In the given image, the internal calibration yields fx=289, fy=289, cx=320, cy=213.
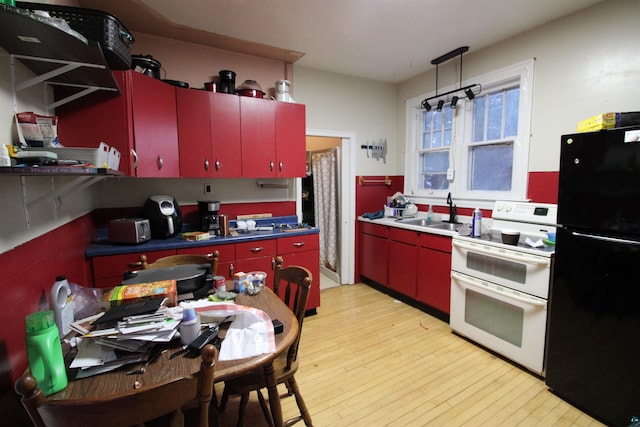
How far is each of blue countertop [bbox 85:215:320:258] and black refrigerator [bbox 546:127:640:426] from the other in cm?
195

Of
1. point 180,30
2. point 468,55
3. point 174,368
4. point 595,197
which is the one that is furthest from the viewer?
point 468,55

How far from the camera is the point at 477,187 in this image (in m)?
3.20

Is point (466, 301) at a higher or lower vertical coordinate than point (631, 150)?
lower

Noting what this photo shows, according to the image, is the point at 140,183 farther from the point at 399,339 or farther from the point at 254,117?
the point at 399,339

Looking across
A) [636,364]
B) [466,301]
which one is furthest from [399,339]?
[636,364]

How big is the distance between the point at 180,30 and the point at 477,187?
329 centimetres

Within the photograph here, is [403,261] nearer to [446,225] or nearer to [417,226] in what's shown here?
[417,226]

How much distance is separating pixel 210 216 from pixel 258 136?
2.92ft

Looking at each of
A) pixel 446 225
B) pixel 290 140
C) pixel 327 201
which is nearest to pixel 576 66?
pixel 446 225

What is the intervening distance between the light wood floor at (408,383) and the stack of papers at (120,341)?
1062 mm

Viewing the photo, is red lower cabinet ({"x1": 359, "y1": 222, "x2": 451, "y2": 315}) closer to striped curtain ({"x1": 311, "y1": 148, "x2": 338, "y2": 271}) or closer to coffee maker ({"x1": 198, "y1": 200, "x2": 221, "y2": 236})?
striped curtain ({"x1": 311, "y1": 148, "x2": 338, "y2": 271})

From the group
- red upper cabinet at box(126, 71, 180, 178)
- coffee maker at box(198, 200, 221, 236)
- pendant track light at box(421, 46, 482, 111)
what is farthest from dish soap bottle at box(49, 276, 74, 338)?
pendant track light at box(421, 46, 482, 111)

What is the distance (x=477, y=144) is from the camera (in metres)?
3.12

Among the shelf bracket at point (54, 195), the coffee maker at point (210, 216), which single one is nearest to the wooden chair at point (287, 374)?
the shelf bracket at point (54, 195)
